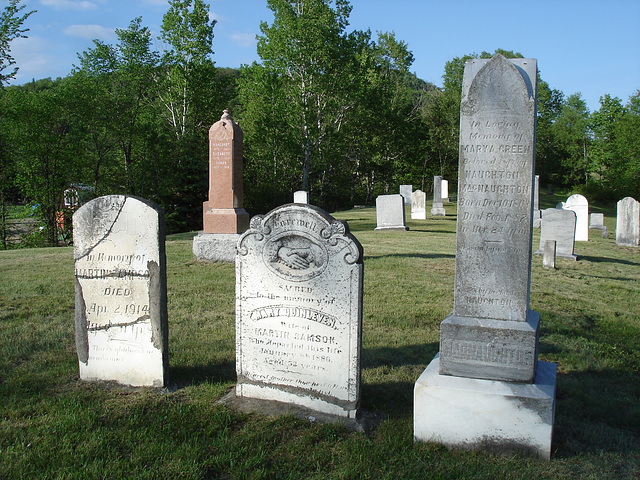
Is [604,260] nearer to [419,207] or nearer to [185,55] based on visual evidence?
[419,207]

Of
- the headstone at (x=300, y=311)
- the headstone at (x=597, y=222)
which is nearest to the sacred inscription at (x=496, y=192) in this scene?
the headstone at (x=300, y=311)

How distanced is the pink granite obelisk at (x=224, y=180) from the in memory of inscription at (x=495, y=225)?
22.6ft

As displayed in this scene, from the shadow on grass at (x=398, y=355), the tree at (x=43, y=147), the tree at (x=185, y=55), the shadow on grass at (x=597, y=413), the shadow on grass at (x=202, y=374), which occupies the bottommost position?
the shadow on grass at (x=597, y=413)

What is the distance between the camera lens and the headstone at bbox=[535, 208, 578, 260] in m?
11.8

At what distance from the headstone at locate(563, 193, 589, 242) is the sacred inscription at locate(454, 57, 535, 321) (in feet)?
48.2

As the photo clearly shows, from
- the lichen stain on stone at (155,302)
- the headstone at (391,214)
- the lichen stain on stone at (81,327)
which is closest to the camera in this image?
the lichen stain on stone at (155,302)

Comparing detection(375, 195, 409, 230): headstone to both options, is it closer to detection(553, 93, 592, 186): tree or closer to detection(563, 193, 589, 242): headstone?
→ detection(563, 193, 589, 242): headstone

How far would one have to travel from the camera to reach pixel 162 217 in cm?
405

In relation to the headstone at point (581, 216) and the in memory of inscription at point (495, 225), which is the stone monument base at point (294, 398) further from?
the headstone at point (581, 216)

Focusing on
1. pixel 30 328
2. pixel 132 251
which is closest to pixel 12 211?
pixel 30 328

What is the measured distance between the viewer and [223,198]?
979cm

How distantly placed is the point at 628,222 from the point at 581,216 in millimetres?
1542

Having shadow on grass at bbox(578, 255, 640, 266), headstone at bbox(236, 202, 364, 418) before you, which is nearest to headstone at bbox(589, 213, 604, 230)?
shadow on grass at bbox(578, 255, 640, 266)

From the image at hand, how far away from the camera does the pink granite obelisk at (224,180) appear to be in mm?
9609
